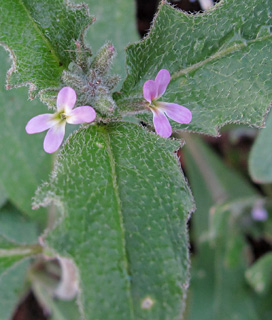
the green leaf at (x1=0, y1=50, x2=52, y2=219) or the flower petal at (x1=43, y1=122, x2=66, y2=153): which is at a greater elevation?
the flower petal at (x1=43, y1=122, x2=66, y2=153)

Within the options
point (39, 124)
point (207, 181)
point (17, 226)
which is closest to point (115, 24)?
point (39, 124)

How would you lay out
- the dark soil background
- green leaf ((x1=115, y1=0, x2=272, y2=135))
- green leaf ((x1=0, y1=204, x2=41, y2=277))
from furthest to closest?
the dark soil background
green leaf ((x1=0, y1=204, x2=41, y2=277))
green leaf ((x1=115, y1=0, x2=272, y2=135))

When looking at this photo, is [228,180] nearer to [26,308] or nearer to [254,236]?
[254,236]

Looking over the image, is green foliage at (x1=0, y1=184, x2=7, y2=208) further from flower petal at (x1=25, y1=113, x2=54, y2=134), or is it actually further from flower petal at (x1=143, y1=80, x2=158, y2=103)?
flower petal at (x1=143, y1=80, x2=158, y2=103)

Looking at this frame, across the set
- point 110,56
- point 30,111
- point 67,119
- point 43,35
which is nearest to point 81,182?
point 67,119

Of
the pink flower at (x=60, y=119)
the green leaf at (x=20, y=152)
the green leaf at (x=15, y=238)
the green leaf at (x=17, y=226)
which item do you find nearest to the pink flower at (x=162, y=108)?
the pink flower at (x=60, y=119)

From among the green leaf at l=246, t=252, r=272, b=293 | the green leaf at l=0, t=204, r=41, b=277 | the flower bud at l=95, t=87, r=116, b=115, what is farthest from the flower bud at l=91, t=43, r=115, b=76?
the green leaf at l=246, t=252, r=272, b=293

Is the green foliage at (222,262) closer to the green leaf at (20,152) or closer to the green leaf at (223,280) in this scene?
the green leaf at (223,280)
